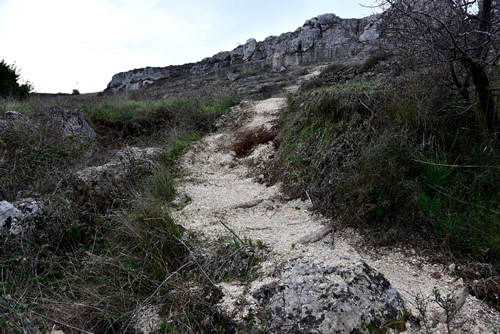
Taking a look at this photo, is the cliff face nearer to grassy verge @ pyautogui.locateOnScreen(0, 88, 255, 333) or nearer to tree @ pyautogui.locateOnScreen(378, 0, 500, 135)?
tree @ pyautogui.locateOnScreen(378, 0, 500, 135)

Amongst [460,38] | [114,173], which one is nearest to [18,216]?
[114,173]

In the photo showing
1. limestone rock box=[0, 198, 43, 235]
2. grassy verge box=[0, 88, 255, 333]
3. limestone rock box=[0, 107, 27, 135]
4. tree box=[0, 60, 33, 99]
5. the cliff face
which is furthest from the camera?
the cliff face

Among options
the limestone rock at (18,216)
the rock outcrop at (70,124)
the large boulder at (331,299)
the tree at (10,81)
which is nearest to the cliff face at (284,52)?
the tree at (10,81)

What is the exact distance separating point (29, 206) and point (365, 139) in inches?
156

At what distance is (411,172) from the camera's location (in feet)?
10.7

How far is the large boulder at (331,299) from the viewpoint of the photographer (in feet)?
6.42

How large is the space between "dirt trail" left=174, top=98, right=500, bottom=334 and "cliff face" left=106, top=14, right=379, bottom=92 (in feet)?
52.7

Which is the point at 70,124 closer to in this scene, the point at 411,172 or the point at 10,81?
the point at 411,172

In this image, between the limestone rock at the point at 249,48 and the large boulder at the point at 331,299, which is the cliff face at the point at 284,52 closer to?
the limestone rock at the point at 249,48

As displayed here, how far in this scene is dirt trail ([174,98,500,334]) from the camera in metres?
2.33

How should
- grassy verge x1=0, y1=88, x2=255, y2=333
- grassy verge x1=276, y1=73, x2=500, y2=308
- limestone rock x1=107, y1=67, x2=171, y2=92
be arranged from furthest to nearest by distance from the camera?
1. limestone rock x1=107, y1=67, x2=171, y2=92
2. grassy verge x1=276, y1=73, x2=500, y2=308
3. grassy verge x1=0, y1=88, x2=255, y2=333

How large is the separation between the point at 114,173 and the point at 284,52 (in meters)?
23.7

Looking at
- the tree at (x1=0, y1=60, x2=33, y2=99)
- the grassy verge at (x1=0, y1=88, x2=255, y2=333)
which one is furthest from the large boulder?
the tree at (x1=0, y1=60, x2=33, y2=99)

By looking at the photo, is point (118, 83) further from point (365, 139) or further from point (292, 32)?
point (365, 139)
